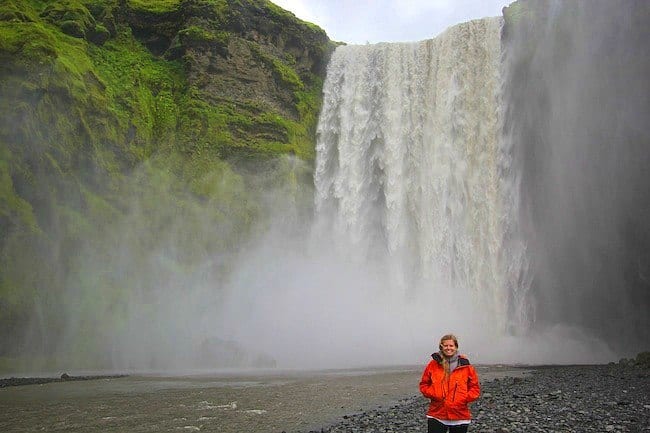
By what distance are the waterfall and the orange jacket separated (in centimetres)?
2657

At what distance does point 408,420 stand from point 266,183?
92.0 ft

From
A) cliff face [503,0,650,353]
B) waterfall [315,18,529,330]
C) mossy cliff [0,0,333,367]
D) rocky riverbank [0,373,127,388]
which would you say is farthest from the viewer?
waterfall [315,18,529,330]

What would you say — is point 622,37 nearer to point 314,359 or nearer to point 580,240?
point 580,240

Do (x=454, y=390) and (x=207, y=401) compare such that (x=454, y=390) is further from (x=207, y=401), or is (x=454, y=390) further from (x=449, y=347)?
(x=207, y=401)

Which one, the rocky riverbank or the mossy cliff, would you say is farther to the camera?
the mossy cliff

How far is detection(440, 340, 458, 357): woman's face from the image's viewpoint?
21.0 ft

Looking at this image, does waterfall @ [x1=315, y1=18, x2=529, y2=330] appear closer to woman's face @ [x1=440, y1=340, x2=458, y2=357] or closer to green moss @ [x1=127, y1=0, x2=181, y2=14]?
green moss @ [x1=127, y1=0, x2=181, y2=14]

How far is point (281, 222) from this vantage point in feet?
126

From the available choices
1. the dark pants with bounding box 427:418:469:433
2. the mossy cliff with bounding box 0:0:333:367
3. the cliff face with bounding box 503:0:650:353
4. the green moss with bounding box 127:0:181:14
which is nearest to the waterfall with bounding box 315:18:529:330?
the cliff face with bounding box 503:0:650:353

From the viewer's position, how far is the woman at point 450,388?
645cm

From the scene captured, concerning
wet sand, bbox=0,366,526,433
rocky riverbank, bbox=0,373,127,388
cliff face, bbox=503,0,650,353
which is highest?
cliff face, bbox=503,0,650,353

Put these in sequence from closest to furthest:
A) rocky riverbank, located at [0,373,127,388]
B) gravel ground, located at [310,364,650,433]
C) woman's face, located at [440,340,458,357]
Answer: woman's face, located at [440,340,458,357], gravel ground, located at [310,364,650,433], rocky riverbank, located at [0,373,127,388]

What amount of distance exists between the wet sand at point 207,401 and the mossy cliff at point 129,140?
8.60m

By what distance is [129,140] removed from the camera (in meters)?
35.3
